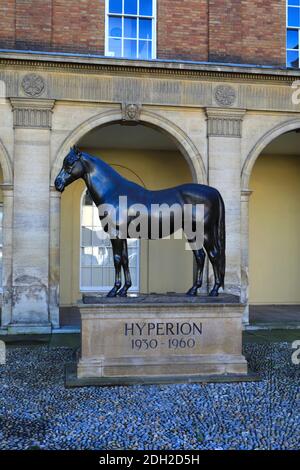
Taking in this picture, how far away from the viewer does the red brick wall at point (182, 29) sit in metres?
10.6

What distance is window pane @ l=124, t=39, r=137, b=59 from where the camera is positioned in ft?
35.1

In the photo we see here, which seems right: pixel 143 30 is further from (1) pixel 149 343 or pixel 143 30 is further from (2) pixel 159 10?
(1) pixel 149 343

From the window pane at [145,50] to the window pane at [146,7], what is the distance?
653 millimetres

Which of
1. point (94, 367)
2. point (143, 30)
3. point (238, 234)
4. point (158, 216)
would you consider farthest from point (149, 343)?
point (143, 30)

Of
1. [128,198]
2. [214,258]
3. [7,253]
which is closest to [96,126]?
Answer: [7,253]

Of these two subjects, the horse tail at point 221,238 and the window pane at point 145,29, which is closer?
the horse tail at point 221,238

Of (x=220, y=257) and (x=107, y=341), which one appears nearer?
(x=107, y=341)

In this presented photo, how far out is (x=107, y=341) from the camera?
647 cm

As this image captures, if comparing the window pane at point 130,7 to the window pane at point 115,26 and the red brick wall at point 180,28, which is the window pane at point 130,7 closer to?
the window pane at point 115,26

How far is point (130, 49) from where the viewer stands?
10.7 meters

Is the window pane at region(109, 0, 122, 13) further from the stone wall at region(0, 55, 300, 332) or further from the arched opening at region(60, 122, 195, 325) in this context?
the arched opening at region(60, 122, 195, 325)

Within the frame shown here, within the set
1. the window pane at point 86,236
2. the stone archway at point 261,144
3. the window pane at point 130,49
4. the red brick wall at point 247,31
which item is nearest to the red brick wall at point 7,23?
the window pane at point 130,49

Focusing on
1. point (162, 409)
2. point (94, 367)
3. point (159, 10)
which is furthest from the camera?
point (159, 10)
